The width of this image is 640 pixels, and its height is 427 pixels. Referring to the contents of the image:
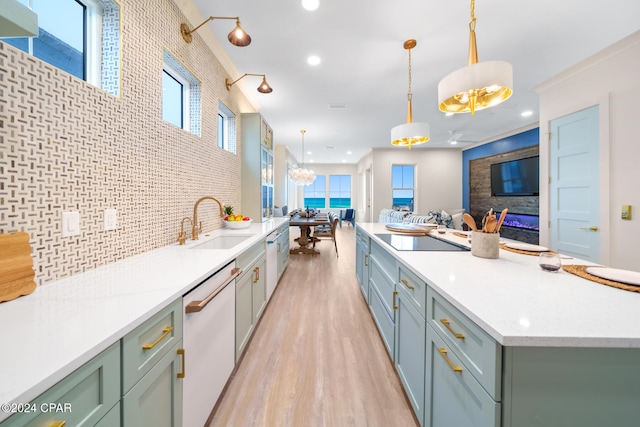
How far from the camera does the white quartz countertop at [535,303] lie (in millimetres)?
657

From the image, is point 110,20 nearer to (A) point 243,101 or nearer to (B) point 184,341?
(B) point 184,341

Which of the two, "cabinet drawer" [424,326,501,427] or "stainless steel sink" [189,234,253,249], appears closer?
"cabinet drawer" [424,326,501,427]

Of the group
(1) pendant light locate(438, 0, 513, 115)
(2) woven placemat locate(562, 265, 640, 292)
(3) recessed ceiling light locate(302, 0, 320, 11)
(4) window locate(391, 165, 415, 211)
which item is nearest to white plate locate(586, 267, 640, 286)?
(2) woven placemat locate(562, 265, 640, 292)

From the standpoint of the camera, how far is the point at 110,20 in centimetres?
141

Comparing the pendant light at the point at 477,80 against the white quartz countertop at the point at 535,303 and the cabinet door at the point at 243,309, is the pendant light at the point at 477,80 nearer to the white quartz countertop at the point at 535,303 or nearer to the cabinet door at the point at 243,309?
the white quartz countertop at the point at 535,303

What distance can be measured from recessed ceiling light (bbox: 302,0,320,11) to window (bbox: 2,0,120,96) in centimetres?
133

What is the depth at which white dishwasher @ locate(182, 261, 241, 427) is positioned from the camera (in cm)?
107

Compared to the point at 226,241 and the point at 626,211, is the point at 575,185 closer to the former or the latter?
the point at 626,211

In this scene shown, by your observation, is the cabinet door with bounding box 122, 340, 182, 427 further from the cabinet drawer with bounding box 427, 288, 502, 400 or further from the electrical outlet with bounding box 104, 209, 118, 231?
the cabinet drawer with bounding box 427, 288, 502, 400

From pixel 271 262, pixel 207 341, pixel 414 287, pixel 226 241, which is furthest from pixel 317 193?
pixel 207 341

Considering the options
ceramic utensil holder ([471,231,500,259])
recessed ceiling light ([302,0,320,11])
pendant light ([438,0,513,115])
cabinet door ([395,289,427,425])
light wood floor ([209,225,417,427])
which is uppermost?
→ recessed ceiling light ([302,0,320,11])

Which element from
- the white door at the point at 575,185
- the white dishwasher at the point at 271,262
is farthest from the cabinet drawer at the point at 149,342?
the white door at the point at 575,185

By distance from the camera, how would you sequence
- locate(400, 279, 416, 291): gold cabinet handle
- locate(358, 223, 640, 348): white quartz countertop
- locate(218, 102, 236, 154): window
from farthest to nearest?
1. locate(218, 102, 236, 154): window
2. locate(400, 279, 416, 291): gold cabinet handle
3. locate(358, 223, 640, 348): white quartz countertop

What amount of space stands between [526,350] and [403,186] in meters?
8.00
